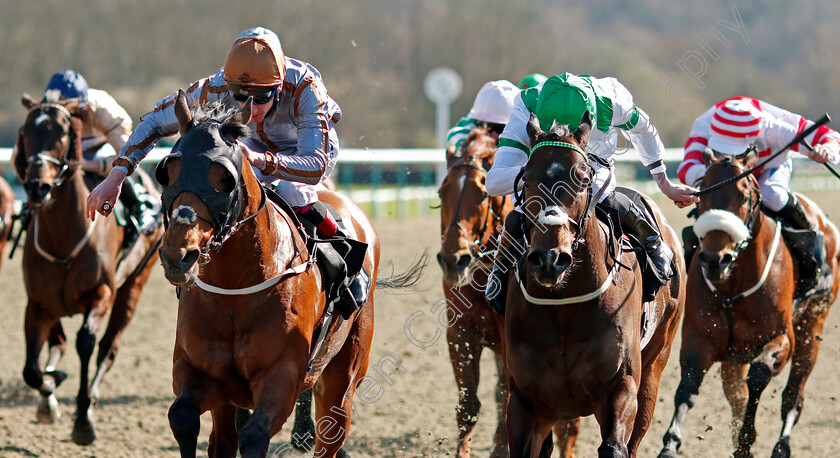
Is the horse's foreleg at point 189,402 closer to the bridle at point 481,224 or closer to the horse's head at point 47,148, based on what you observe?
the bridle at point 481,224

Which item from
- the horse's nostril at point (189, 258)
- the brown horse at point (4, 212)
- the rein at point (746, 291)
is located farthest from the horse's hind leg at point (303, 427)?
the brown horse at point (4, 212)

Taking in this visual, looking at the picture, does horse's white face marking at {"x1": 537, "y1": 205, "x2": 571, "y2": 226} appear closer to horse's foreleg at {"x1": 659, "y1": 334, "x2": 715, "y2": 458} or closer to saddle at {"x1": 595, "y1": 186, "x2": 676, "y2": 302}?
saddle at {"x1": 595, "y1": 186, "x2": 676, "y2": 302}

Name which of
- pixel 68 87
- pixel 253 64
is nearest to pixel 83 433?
pixel 68 87

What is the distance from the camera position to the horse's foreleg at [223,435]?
11.7 feet

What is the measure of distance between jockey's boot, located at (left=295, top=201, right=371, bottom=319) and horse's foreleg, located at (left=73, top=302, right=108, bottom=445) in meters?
2.23

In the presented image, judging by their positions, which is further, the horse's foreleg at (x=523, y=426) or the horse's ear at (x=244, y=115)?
the horse's foreleg at (x=523, y=426)

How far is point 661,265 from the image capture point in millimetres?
3963

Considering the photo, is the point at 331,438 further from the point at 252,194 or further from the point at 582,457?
the point at 582,457

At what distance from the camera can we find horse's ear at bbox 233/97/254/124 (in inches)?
123

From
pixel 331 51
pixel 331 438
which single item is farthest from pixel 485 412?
pixel 331 51

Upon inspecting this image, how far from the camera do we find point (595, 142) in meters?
4.02

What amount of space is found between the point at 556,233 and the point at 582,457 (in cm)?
265

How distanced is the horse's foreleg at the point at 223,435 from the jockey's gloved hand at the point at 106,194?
827 mm

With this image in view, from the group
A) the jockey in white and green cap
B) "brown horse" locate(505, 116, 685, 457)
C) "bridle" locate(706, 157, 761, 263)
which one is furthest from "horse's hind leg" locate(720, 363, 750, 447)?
"brown horse" locate(505, 116, 685, 457)
